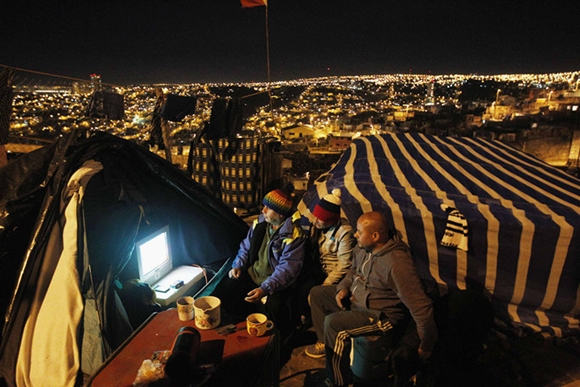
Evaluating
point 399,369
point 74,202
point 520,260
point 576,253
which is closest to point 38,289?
point 74,202

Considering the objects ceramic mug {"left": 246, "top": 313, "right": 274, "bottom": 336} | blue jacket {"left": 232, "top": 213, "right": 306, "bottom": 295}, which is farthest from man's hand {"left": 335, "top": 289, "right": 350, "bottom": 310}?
ceramic mug {"left": 246, "top": 313, "right": 274, "bottom": 336}

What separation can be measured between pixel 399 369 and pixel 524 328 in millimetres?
1401

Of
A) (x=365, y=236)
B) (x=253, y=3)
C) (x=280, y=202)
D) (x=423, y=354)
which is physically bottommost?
(x=423, y=354)

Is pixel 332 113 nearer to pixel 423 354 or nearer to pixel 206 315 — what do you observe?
pixel 423 354

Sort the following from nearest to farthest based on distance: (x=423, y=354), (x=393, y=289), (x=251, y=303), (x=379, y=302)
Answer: (x=423, y=354) < (x=393, y=289) < (x=379, y=302) < (x=251, y=303)

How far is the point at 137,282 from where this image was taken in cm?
304

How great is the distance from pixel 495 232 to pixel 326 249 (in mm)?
1527

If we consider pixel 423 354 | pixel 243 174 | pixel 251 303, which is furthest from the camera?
pixel 243 174

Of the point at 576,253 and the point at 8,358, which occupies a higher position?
the point at 576,253

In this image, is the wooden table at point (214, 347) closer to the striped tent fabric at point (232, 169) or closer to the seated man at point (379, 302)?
the seated man at point (379, 302)

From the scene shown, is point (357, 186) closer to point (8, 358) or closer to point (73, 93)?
point (8, 358)

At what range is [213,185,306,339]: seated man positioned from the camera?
3.31 meters

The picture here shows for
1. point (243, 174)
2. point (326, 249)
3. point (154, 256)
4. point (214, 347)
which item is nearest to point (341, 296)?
point (326, 249)

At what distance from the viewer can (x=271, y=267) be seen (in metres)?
3.55
